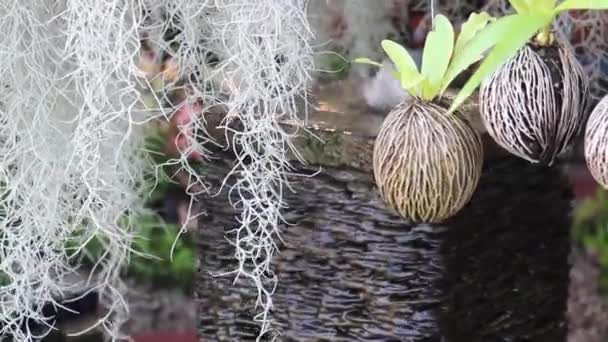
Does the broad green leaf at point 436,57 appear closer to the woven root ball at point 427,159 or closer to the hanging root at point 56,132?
the woven root ball at point 427,159

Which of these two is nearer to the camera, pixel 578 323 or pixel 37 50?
pixel 37 50

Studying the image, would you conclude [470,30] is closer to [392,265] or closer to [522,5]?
[522,5]

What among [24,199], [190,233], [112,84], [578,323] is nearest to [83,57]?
[112,84]

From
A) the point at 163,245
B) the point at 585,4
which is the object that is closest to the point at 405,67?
the point at 585,4

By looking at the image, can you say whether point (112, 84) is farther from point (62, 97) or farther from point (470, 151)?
point (470, 151)

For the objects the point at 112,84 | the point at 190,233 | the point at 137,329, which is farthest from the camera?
the point at 137,329

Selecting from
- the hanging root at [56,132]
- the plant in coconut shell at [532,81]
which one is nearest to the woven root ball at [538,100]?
the plant in coconut shell at [532,81]
